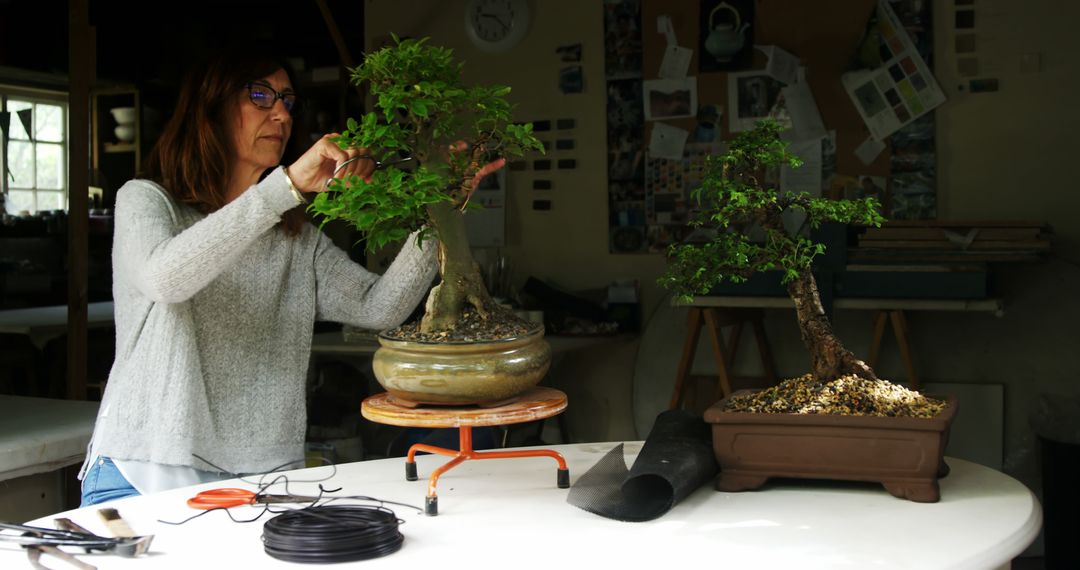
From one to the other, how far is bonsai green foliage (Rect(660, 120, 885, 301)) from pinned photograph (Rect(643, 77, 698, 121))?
2.88m

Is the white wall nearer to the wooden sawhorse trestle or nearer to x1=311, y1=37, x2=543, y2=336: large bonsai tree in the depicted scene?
the wooden sawhorse trestle

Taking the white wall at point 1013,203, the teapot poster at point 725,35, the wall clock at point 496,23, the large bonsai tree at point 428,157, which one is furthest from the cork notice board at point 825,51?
the large bonsai tree at point 428,157

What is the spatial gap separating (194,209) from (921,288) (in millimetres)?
2656

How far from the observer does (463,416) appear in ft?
5.09

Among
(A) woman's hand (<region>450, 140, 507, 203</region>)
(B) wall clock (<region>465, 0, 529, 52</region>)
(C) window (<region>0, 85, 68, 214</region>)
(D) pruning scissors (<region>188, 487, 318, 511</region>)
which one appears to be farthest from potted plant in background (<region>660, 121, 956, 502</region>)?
(C) window (<region>0, 85, 68, 214</region>)

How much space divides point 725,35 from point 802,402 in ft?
10.3

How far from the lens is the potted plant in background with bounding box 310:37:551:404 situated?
1533mm

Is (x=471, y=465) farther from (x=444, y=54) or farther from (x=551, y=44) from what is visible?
(x=551, y=44)

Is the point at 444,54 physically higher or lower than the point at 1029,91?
lower

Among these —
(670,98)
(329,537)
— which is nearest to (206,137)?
(329,537)

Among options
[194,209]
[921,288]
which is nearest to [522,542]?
[194,209]

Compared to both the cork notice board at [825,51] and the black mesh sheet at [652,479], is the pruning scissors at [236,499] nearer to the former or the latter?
the black mesh sheet at [652,479]

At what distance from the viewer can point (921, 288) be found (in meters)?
3.75

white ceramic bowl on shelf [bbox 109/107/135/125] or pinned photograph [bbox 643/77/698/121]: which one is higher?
white ceramic bowl on shelf [bbox 109/107/135/125]
